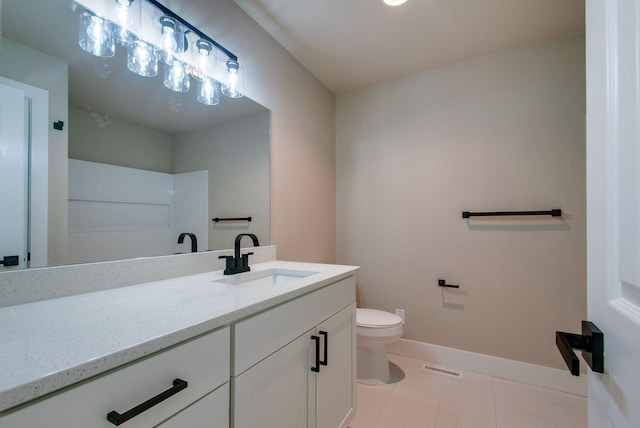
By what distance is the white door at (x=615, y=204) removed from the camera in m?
0.39

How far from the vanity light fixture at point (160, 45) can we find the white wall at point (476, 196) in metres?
1.36

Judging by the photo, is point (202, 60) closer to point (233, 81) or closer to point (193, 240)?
point (233, 81)

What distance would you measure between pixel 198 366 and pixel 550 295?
7.21 ft

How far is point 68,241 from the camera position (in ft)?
3.12

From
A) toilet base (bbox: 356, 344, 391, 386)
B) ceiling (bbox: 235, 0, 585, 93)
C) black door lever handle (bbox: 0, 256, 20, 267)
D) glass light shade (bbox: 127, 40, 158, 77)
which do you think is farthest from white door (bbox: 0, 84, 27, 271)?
toilet base (bbox: 356, 344, 391, 386)

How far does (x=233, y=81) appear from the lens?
1.55 metres

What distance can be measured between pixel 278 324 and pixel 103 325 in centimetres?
47

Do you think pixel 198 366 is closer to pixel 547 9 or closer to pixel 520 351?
pixel 520 351

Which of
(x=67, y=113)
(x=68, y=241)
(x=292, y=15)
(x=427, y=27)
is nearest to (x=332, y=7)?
(x=292, y=15)

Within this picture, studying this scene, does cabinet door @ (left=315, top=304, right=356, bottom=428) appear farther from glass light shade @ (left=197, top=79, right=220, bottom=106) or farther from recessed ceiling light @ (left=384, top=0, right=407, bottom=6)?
recessed ceiling light @ (left=384, top=0, right=407, bottom=6)

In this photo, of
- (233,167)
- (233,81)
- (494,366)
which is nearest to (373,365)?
(494,366)

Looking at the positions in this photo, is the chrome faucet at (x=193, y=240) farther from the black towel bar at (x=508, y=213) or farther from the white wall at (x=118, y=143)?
the black towel bar at (x=508, y=213)

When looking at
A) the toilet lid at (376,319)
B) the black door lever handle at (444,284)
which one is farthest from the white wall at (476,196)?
Result: the toilet lid at (376,319)

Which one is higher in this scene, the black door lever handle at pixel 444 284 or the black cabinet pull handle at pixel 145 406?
the black cabinet pull handle at pixel 145 406
